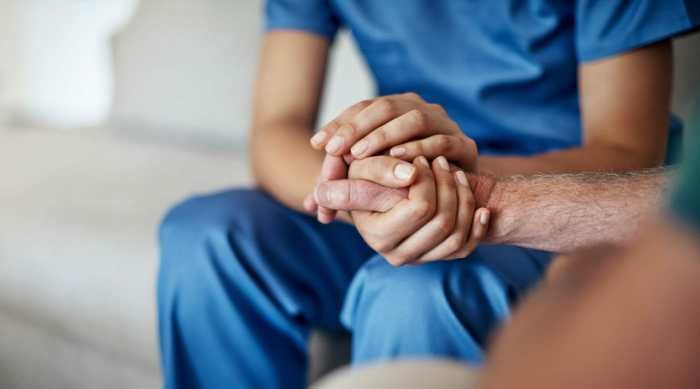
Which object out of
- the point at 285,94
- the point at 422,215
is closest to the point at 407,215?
the point at 422,215

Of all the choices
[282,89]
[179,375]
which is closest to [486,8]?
[282,89]

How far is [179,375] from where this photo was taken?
87 cm

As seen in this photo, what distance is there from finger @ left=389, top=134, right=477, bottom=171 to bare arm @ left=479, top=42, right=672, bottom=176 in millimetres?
97

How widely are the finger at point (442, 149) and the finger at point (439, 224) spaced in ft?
0.08

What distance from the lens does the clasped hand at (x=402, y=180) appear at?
632 millimetres

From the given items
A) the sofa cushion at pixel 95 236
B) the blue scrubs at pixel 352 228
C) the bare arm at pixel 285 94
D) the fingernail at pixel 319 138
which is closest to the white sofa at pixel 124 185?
the sofa cushion at pixel 95 236

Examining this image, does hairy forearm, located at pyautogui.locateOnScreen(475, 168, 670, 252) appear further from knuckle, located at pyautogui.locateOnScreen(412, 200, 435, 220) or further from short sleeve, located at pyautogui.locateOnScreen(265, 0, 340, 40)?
short sleeve, located at pyautogui.locateOnScreen(265, 0, 340, 40)

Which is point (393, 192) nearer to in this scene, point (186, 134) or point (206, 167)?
point (206, 167)

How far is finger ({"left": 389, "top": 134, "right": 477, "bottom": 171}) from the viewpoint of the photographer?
0.67 m

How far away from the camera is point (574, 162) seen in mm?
748

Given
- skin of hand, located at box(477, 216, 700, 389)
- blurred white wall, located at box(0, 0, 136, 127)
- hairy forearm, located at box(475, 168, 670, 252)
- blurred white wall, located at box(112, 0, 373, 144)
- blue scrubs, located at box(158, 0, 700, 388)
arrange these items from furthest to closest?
blurred white wall, located at box(0, 0, 136, 127) < blurred white wall, located at box(112, 0, 373, 144) < blue scrubs, located at box(158, 0, 700, 388) < hairy forearm, located at box(475, 168, 670, 252) < skin of hand, located at box(477, 216, 700, 389)

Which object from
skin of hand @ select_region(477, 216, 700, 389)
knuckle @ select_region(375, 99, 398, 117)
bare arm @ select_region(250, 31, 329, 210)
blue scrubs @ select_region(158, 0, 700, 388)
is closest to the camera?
skin of hand @ select_region(477, 216, 700, 389)

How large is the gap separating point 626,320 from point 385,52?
820mm

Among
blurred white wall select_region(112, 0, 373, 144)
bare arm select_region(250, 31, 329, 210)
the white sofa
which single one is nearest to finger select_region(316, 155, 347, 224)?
bare arm select_region(250, 31, 329, 210)
